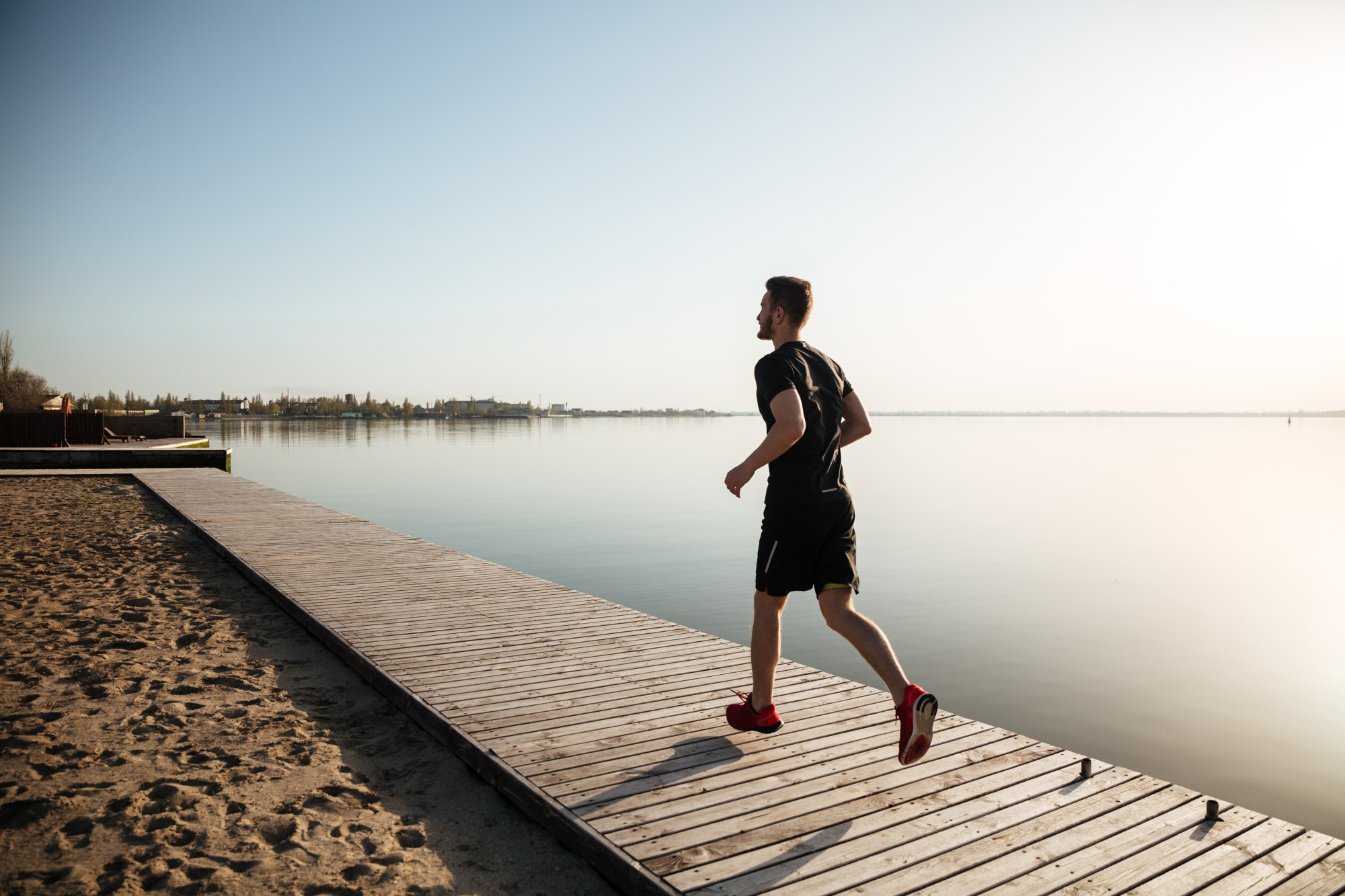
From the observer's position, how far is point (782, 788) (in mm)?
3047

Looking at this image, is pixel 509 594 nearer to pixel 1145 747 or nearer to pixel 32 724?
pixel 32 724

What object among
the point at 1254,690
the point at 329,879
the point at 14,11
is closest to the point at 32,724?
the point at 329,879

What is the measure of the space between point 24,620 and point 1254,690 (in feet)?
32.9

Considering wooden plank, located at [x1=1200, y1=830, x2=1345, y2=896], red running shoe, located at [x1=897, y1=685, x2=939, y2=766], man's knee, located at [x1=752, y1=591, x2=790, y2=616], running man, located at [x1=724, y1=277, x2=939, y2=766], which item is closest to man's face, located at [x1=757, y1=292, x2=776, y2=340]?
running man, located at [x1=724, y1=277, x2=939, y2=766]

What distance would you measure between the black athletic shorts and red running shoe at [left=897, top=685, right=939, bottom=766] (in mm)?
449

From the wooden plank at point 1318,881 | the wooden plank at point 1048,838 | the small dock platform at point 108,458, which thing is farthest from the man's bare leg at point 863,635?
the small dock platform at point 108,458

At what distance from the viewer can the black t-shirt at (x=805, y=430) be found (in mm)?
3104

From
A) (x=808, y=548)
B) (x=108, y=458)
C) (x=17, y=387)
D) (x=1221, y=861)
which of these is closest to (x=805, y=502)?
(x=808, y=548)

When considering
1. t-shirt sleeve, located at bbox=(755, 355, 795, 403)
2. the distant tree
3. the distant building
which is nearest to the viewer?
t-shirt sleeve, located at bbox=(755, 355, 795, 403)

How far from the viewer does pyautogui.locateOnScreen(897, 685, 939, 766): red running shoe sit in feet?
9.43

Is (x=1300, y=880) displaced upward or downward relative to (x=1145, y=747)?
upward

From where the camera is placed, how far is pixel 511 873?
276 cm

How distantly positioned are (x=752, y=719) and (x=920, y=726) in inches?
33.4

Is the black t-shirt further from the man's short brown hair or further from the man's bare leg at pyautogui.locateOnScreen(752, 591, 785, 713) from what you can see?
the man's bare leg at pyautogui.locateOnScreen(752, 591, 785, 713)
